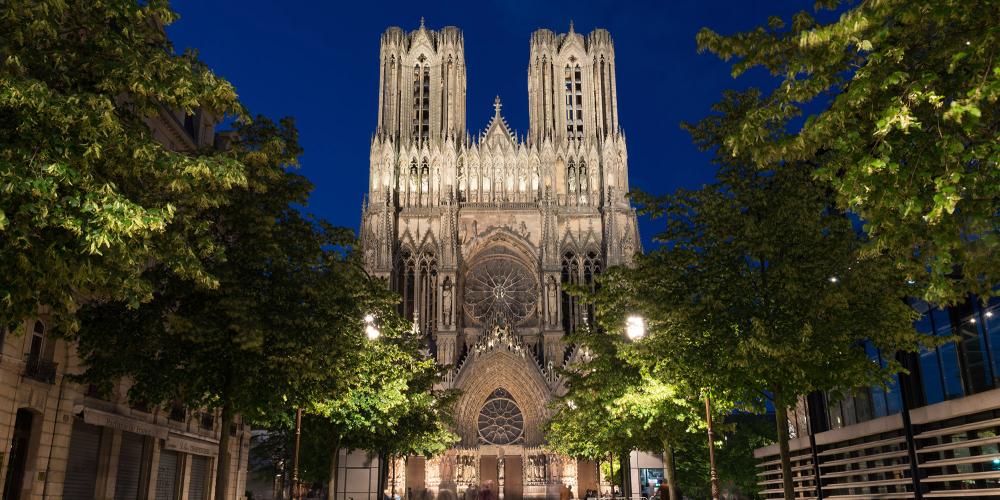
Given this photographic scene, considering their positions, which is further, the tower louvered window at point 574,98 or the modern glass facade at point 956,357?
the tower louvered window at point 574,98

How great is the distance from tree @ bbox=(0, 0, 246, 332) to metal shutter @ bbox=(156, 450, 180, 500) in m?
17.0

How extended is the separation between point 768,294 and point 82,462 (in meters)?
18.2

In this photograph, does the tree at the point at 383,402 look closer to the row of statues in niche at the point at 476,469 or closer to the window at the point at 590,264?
the row of statues in niche at the point at 476,469

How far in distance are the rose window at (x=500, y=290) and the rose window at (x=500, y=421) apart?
5.68 metres

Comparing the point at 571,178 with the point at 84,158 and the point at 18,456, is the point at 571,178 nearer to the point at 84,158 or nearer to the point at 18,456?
the point at 18,456

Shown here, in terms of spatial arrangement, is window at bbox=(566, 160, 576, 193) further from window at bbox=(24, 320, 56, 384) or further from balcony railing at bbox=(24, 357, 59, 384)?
balcony railing at bbox=(24, 357, 59, 384)

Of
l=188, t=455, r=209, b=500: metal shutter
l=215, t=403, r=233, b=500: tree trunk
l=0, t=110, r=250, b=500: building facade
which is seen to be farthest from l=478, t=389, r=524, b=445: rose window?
l=215, t=403, r=233, b=500: tree trunk

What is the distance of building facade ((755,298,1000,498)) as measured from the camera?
14.7 metres

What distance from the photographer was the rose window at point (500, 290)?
2224 inches

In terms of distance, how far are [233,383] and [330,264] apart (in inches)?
138

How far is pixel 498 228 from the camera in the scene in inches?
2263

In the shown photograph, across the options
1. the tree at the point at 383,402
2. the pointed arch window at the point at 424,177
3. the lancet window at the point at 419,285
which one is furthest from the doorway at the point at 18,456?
the pointed arch window at the point at 424,177

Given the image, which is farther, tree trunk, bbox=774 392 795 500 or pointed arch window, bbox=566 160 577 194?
pointed arch window, bbox=566 160 577 194

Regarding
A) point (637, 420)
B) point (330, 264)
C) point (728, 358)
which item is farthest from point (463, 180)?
point (728, 358)
